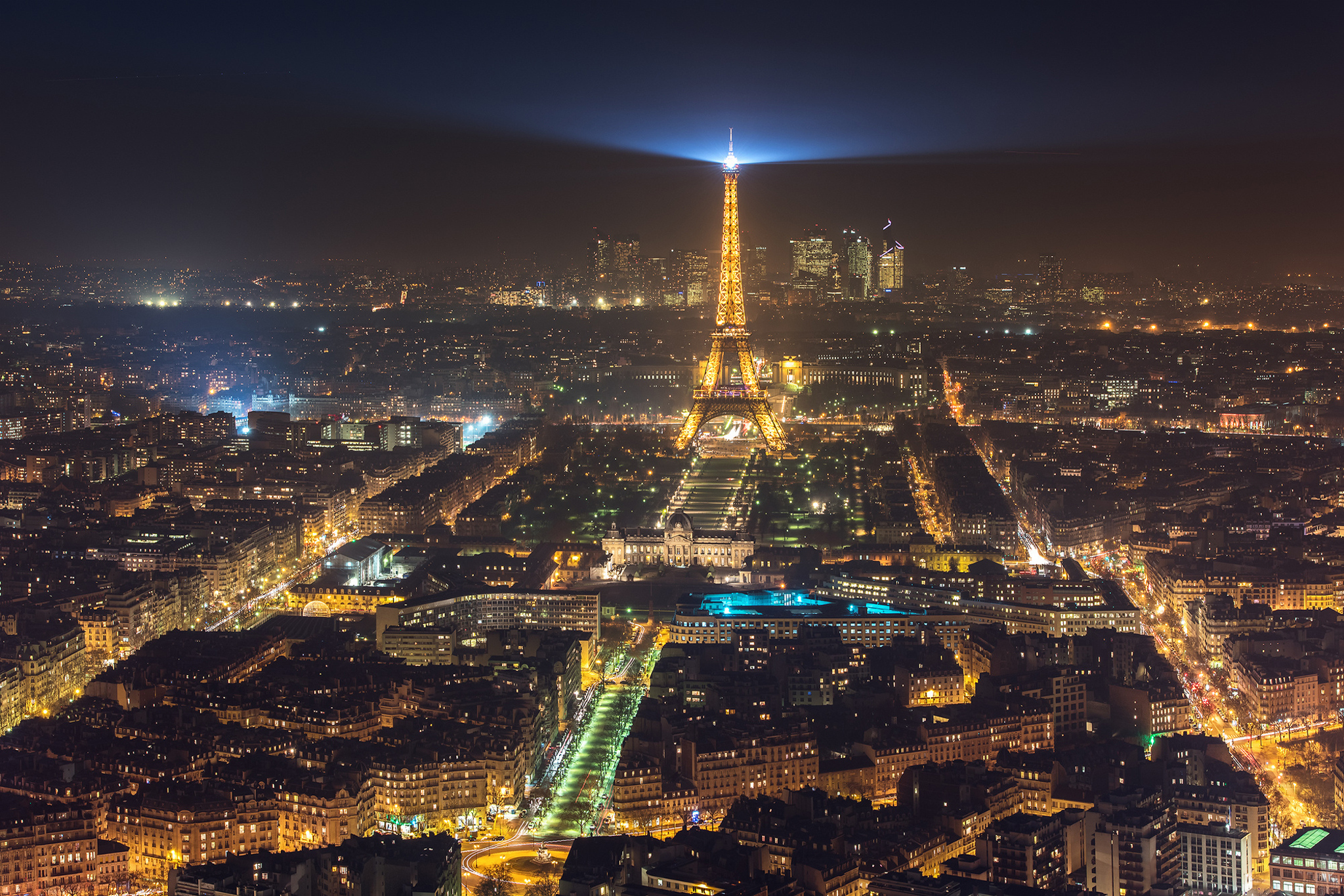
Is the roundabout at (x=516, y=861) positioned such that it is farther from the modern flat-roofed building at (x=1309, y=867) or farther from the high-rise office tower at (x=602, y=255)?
the high-rise office tower at (x=602, y=255)

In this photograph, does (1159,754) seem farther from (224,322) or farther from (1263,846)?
(224,322)

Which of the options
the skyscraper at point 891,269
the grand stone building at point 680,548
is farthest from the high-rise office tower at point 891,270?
the grand stone building at point 680,548

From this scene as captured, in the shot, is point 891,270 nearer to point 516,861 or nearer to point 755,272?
point 755,272

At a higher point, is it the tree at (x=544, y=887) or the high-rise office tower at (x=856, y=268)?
the high-rise office tower at (x=856, y=268)

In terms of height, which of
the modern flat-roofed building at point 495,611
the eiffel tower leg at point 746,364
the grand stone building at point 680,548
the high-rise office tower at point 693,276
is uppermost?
the high-rise office tower at point 693,276

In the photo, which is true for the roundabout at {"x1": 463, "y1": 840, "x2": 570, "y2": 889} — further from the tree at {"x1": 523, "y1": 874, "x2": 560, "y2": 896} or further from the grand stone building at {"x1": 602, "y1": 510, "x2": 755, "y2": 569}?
the grand stone building at {"x1": 602, "y1": 510, "x2": 755, "y2": 569}

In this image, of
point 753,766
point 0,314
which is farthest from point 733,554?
point 0,314

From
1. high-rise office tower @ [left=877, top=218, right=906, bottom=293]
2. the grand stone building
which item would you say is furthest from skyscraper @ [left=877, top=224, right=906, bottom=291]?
the grand stone building

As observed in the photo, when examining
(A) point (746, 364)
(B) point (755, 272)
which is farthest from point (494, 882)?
(B) point (755, 272)
